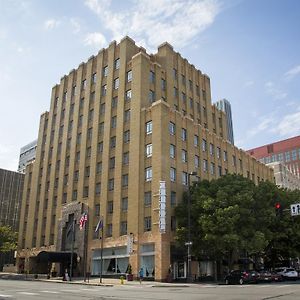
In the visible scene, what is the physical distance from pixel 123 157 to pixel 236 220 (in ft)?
62.9

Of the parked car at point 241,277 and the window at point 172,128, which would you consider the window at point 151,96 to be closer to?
the window at point 172,128

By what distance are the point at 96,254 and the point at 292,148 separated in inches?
4919

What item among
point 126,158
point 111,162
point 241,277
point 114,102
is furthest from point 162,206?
point 114,102

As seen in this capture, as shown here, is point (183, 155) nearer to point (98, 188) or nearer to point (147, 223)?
point (147, 223)

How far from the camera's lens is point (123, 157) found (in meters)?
52.0

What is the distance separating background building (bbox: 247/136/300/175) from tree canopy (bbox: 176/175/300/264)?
11180 cm

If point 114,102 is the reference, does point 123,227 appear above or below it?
below

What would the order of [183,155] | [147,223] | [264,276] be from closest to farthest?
[264,276], [147,223], [183,155]

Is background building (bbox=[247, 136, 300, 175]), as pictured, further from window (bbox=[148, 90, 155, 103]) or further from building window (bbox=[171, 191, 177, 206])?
building window (bbox=[171, 191, 177, 206])

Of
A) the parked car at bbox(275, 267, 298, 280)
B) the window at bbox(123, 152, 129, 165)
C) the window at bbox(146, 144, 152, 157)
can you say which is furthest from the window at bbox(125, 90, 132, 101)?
the parked car at bbox(275, 267, 298, 280)

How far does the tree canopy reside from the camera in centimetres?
3903

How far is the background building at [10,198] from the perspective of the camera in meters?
104

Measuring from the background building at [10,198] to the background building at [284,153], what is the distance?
102271 mm

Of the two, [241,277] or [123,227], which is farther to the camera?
[123,227]
